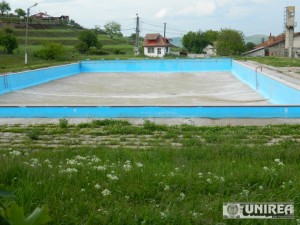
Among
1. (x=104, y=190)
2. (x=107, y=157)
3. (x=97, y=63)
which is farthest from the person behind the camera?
(x=97, y=63)

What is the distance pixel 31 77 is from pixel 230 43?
1861 inches

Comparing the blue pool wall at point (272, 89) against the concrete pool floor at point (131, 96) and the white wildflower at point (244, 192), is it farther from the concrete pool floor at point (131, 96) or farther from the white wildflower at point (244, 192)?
the white wildflower at point (244, 192)

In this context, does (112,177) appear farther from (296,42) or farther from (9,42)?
(296,42)

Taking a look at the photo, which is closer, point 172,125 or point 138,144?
point 138,144

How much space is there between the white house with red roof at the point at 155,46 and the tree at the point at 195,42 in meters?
8.50

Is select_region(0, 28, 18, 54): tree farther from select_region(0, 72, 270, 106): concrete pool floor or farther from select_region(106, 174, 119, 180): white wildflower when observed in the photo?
select_region(106, 174, 119, 180): white wildflower

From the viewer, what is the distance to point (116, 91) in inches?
770

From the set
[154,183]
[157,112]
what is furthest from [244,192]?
[157,112]

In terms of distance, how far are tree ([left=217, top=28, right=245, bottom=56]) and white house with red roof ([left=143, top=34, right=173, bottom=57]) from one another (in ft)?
26.3

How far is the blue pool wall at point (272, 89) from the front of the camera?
1404cm

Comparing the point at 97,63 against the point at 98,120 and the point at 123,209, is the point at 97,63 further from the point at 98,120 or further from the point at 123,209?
the point at 123,209

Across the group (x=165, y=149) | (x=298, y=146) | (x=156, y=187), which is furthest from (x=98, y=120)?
(x=156, y=187)

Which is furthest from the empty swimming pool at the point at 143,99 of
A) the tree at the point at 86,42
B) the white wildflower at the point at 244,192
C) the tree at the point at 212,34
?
the tree at the point at 212,34

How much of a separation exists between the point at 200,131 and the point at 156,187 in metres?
4.83
